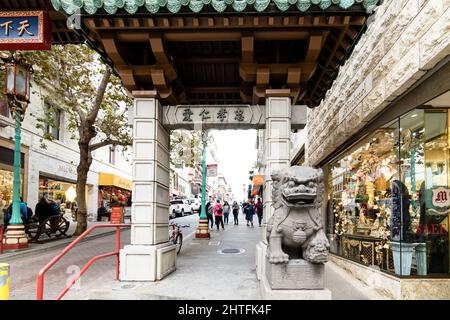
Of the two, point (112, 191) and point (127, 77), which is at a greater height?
point (127, 77)

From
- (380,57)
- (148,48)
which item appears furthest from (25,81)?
(380,57)

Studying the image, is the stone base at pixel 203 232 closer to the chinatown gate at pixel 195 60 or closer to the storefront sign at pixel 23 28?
the chinatown gate at pixel 195 60

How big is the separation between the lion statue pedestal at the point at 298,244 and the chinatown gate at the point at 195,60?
2.12m

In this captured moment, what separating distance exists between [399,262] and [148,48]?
5931 millimetres

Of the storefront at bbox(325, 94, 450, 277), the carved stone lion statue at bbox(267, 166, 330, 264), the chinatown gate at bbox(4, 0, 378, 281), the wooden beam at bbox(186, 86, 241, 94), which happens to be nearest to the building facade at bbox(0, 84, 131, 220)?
the wooden beam at bbox(186, 86, 241, 94)

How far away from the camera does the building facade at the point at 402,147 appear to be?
5.28m

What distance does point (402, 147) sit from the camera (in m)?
6.68

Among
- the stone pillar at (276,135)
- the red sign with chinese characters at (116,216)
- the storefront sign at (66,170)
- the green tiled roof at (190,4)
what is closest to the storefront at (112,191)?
the storefront sign at (66,170)

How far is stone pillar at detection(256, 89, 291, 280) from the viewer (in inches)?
273

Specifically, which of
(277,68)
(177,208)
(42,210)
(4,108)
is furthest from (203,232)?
(177,208)

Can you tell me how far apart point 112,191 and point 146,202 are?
91.1ft

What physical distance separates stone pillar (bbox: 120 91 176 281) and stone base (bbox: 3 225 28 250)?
25.1 feet

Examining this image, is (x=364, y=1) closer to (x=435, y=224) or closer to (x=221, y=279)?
(x=435, y=224)

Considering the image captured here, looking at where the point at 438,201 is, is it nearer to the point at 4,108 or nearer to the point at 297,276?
the point at 297,276
